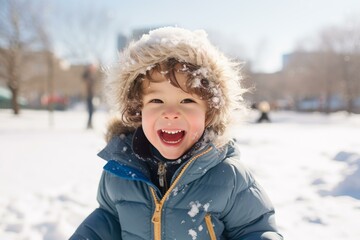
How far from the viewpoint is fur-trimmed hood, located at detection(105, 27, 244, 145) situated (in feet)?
5.32

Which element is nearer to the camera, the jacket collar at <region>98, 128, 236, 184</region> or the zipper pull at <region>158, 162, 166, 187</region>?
the jacket collar at <region>98, 128, 236, 184</region>

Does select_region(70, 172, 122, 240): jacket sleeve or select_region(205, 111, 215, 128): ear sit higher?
select_region(205, 111, 215, 128): ear

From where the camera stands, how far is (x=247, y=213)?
1496 millimetres

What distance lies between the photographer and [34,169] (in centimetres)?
416

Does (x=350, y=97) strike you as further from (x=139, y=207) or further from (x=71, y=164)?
(x=139, y=207)

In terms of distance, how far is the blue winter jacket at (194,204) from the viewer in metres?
1.49

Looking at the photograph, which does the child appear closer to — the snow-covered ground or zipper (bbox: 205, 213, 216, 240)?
zipper (bbox: 205, 213, 216, 240)

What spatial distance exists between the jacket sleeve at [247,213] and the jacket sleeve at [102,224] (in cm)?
62

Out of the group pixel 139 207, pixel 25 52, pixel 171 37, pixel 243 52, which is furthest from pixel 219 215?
pixel 243 52

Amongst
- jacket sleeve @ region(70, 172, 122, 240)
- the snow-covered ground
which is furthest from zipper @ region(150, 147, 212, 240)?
the snow-covered ground

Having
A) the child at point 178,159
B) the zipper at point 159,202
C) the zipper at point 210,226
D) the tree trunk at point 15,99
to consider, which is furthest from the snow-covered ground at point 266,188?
the tree trunk at point 15,99

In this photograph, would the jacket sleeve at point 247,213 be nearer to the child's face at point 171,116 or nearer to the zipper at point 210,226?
the zipper at point 210,226

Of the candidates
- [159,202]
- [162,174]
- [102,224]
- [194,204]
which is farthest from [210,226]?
[102,224]

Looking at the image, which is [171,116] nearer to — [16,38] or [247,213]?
[247,213]
